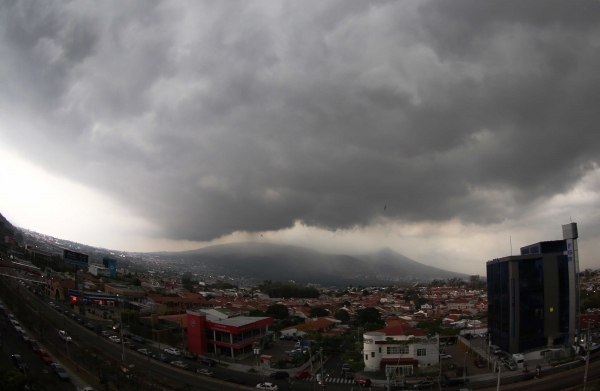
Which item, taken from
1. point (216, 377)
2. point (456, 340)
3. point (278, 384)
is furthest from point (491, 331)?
point (216, 377)

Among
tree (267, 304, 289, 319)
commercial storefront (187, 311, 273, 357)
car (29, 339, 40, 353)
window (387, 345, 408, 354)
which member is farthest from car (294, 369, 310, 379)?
tree (267, 304, 289, 319)

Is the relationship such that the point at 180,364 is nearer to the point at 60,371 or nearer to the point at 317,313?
the point at 60,371

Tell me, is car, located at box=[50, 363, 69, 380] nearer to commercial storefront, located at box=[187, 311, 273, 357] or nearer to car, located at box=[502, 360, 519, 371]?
commercial storefront, located at box=[187, 311, 273, 357]

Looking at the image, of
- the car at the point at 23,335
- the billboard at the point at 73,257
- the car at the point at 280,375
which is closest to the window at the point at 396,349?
the car at the point at 280,375

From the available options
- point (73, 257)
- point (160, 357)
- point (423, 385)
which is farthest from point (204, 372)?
point (73, 257)

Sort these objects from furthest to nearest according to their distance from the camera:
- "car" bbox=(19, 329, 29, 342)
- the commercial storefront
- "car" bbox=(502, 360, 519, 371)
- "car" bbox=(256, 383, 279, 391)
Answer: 1. the commercial storefront
2. "car" bbox=(502, 360, 519, 371)
3. "car" bbox=(19, 329, 29, 342)
4. "car" bbox=(256, 383, 279, 391)

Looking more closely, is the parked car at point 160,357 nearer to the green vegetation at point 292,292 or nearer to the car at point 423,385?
the car at point 423,385
